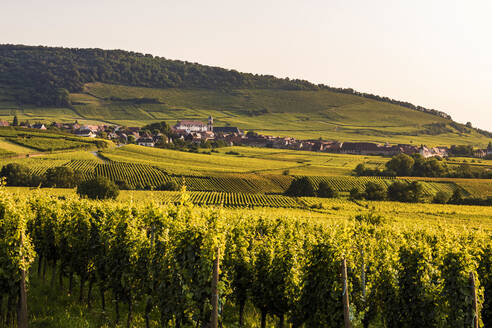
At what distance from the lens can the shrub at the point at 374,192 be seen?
74.4 meters

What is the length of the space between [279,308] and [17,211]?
984 cm

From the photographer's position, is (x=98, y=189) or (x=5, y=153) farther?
(x=5, y=153)

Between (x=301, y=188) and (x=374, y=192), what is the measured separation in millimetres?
13424

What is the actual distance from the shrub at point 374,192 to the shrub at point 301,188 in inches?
402

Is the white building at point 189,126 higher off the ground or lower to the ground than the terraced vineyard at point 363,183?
higher

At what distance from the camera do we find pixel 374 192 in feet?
246

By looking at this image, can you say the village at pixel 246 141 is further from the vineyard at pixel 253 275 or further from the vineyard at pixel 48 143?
the vineyard at pixel 253 275

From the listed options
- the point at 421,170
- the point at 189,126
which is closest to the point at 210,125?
the point at 189,126

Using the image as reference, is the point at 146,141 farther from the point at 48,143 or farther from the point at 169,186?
the point at 169,186

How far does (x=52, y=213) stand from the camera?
19875 mm

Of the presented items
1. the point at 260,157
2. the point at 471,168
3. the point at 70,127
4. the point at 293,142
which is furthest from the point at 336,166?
the point at 70,127

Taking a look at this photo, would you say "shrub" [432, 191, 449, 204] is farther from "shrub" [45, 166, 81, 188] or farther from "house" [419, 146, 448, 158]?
"house" [419, 146, 448, 158]

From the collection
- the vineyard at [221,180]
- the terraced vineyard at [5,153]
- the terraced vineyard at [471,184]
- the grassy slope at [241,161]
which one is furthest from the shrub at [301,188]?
the terraced vineyard at [5,153]

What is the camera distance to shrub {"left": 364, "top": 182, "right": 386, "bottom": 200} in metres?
74.4
